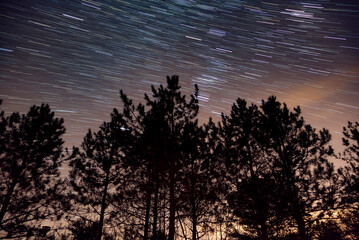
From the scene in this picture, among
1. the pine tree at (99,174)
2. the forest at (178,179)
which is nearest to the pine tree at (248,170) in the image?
the forest at (178,179)

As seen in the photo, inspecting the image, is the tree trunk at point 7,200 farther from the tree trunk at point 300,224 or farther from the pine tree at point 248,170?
the tree trunk at point 300,224

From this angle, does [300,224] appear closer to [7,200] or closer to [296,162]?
[296,162]

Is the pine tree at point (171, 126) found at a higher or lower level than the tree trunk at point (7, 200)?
higher

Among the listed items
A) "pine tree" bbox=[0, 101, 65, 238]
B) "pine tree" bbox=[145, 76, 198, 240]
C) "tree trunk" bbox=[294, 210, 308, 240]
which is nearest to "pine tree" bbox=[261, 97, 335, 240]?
"tree trunk" bbox=[294, 210, 308, 240]

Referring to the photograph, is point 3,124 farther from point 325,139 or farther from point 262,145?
point 325,139

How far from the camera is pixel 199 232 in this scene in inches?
356

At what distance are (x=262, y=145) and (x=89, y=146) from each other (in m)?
10.8

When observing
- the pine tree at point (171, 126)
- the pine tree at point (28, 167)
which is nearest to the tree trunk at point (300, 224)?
the pine tree at point (171, 126)

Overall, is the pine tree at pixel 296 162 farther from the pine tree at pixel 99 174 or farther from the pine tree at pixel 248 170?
the pine tree at pixel 99 174

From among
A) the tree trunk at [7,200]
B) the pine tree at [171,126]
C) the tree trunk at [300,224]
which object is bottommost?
the tree trunk at [300,224]

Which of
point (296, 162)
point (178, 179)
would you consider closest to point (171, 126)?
point (178, 179)

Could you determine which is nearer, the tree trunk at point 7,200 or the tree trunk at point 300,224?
the tree trunk at point 300,224

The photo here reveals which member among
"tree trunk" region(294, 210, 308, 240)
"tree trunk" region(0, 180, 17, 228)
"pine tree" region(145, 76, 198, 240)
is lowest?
"tree trunk" region(294, 210, 308, 240)

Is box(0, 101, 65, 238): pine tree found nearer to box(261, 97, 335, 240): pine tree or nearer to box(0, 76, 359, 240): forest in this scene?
box(0, 76, 359, 240): forest
